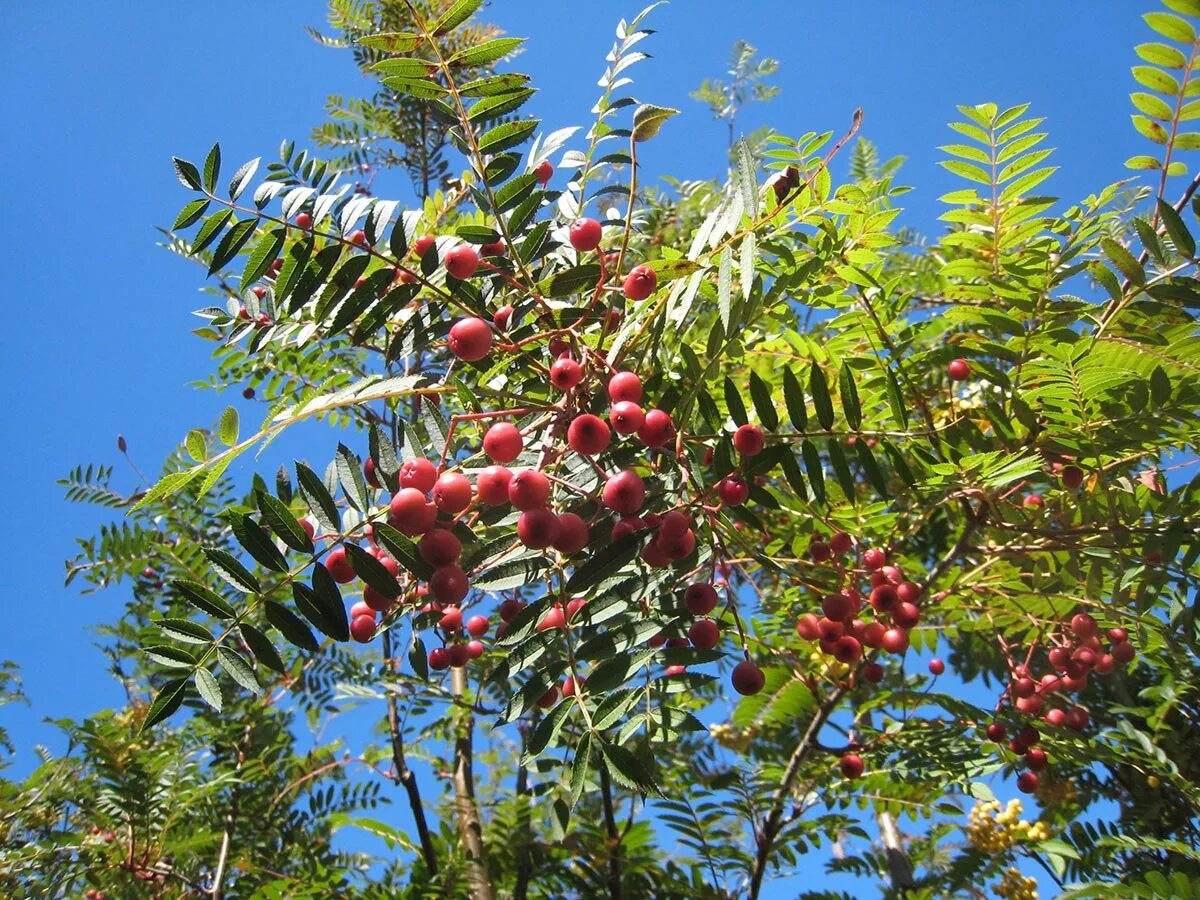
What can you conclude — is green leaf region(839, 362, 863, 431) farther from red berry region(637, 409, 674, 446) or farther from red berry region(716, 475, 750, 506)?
red berry region(637, 409, 674, 446)

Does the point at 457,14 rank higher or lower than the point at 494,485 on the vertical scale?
higher

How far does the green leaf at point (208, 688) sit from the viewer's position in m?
1.11

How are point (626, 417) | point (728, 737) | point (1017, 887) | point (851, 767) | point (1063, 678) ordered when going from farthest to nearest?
point (728, 737)
point (1017, 887)
point (851, 767)
point (1063, 678)
point (626, 417)

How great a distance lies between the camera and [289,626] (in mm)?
1193

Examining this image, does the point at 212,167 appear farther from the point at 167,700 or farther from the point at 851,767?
the point at 851,767

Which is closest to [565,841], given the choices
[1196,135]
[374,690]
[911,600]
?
[374,690]

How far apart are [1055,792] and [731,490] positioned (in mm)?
2955

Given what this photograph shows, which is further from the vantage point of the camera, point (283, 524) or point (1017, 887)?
point (1017, 887)

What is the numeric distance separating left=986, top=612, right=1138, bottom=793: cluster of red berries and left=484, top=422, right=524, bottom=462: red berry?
60.1 inches

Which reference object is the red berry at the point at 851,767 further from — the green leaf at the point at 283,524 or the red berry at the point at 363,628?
the green leaf at the point at 283,524

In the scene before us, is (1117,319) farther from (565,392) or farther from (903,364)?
(565,392)

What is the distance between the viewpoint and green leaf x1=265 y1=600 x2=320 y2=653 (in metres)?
1.17

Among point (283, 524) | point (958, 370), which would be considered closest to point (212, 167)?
point (283, 524)

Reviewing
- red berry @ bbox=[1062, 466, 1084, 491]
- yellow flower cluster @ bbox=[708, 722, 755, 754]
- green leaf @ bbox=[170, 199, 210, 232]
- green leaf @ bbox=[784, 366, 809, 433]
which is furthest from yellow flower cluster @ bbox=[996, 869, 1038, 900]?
green leaf @ bbox=[170, 199, 210, 232]
